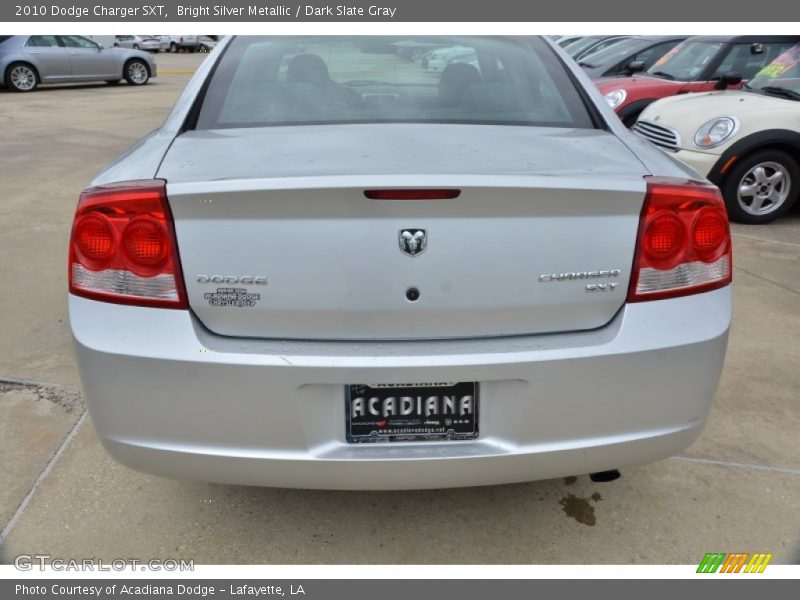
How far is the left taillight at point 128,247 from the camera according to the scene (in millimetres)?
1807

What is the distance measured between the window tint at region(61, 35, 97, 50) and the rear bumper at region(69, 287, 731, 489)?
18.4 meters

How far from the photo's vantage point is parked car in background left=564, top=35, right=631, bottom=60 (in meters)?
12.9

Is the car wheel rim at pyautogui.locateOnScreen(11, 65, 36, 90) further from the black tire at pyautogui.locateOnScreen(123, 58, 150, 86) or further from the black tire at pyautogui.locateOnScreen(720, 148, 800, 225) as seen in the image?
the black tire at pyautogui.locateOnScreen(720, 148, 800, 225)

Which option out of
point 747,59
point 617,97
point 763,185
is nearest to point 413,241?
point 763,185

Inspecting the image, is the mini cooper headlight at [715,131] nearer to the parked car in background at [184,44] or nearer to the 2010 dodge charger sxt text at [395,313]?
the 2010 dodge charger sxt text at [395,313]

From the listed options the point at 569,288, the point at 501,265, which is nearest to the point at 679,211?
the point at 569,288

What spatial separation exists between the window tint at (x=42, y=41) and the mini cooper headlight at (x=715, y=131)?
16.4m

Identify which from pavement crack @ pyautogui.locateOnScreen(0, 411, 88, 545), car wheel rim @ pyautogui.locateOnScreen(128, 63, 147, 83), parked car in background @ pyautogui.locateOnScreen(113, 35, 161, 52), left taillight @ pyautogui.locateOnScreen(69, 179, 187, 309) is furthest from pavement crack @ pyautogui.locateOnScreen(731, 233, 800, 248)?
parked car in background @ pyautogui.locateOnScreen(113, 35, 161, 52)

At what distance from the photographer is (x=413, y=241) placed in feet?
5.82

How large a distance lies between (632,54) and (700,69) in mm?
2398

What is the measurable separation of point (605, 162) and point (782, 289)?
10.5 ft

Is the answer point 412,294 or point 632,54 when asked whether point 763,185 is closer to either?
point 632,54

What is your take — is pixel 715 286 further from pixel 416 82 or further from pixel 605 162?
pixel 416 82

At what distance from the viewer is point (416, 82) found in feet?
8.75
